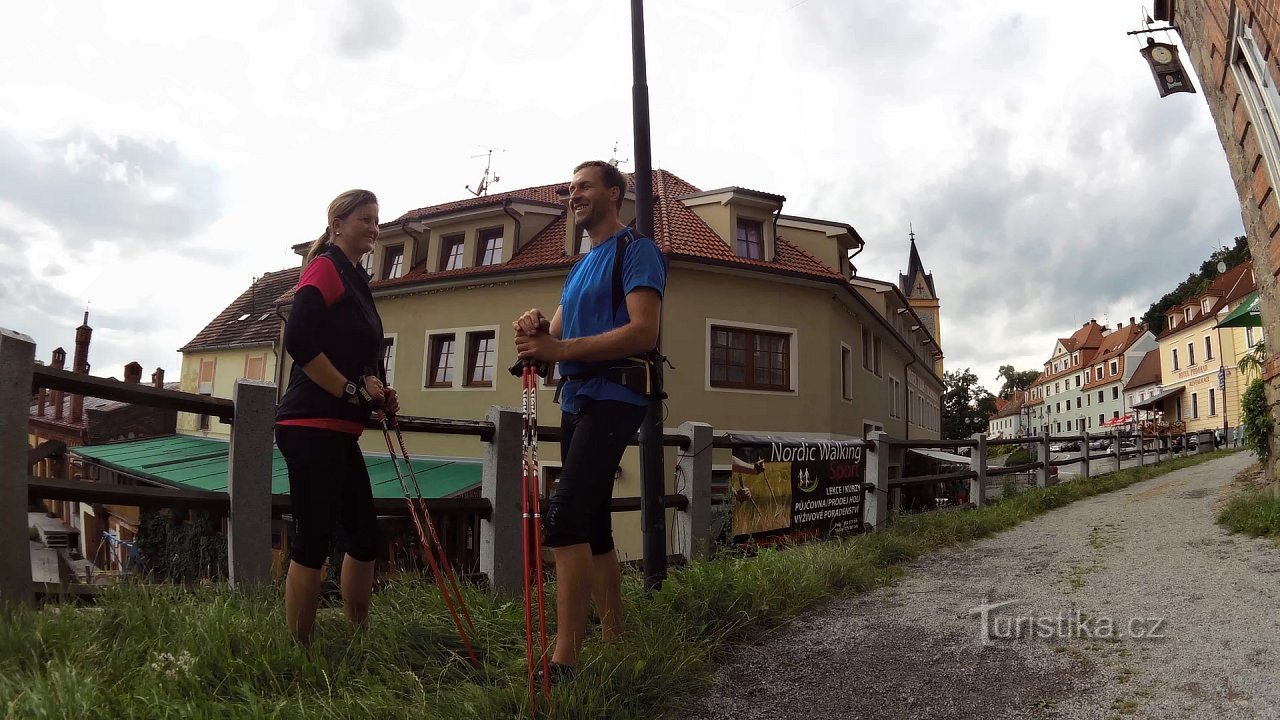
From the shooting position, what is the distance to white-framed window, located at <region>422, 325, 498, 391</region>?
19719 millimetres

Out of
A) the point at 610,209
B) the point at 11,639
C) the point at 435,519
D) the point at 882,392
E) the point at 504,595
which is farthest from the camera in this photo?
the point at 882,392

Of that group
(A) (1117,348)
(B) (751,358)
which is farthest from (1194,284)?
(B) (751,358)

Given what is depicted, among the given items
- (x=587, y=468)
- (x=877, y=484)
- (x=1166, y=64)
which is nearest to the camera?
(x=587, y=468)

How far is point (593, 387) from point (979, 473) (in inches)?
351

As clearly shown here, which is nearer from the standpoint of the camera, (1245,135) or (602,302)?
(602,302)

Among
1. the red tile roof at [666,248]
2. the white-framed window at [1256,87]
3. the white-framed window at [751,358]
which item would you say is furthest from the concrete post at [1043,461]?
the red tile roof at [666,248]

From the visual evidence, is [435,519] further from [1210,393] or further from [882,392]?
[1210,393]

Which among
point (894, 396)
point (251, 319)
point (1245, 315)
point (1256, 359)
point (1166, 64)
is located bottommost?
point (1256, 359)

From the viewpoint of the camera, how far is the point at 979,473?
1009cm

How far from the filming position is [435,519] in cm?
452

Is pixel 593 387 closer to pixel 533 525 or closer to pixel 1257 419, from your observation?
pixel 533 525

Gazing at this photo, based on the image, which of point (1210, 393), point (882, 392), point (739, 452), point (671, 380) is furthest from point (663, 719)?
point (1210, 393)

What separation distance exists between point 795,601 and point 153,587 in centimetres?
316

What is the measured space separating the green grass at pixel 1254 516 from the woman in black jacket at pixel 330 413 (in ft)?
22.7
